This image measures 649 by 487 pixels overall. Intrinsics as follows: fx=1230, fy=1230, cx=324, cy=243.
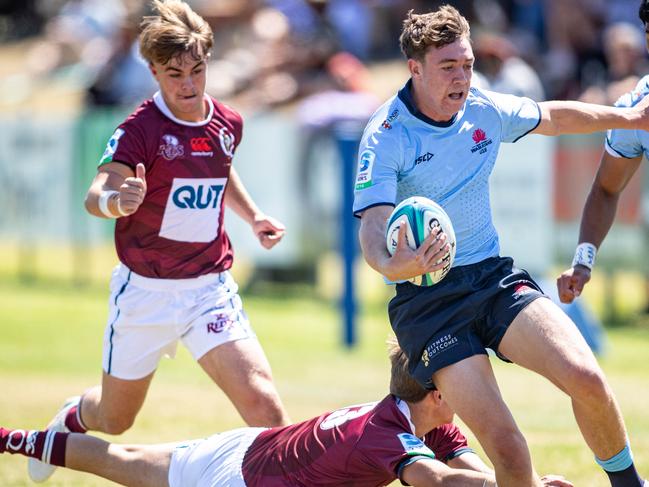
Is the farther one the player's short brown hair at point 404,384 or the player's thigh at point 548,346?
the player's short brown hair at point 404,384

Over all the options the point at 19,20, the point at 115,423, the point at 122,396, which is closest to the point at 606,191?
the point at 122,396

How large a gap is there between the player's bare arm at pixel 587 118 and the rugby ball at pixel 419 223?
0.97 meters

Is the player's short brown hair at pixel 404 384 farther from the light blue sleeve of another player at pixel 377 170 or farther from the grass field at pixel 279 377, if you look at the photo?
the grass field at pixel 279 377

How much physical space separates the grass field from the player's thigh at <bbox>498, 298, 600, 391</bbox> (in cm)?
156

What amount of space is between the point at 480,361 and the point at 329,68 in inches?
411

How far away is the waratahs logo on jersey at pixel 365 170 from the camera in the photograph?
528 centimetres

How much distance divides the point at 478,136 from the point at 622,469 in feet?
5.28

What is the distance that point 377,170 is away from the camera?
17.4ft

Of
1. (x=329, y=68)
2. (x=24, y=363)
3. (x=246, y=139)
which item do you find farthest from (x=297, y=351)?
(x=329, y=68)

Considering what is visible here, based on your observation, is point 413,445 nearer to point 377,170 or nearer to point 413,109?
point 377,170

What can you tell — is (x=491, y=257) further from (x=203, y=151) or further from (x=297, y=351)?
(x=297, y=351)

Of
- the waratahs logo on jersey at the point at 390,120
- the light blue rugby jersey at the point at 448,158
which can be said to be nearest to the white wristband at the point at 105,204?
the light blue rugby jersey at the point at 448,158

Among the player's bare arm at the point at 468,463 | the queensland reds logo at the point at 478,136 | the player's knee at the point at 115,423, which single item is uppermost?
the queensland reds logo at the point at 478,136

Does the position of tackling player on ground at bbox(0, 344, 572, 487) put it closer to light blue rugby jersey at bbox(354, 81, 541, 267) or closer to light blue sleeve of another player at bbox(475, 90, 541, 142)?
light blue rugby jersey at bbox(354, 81, 541, 267)
